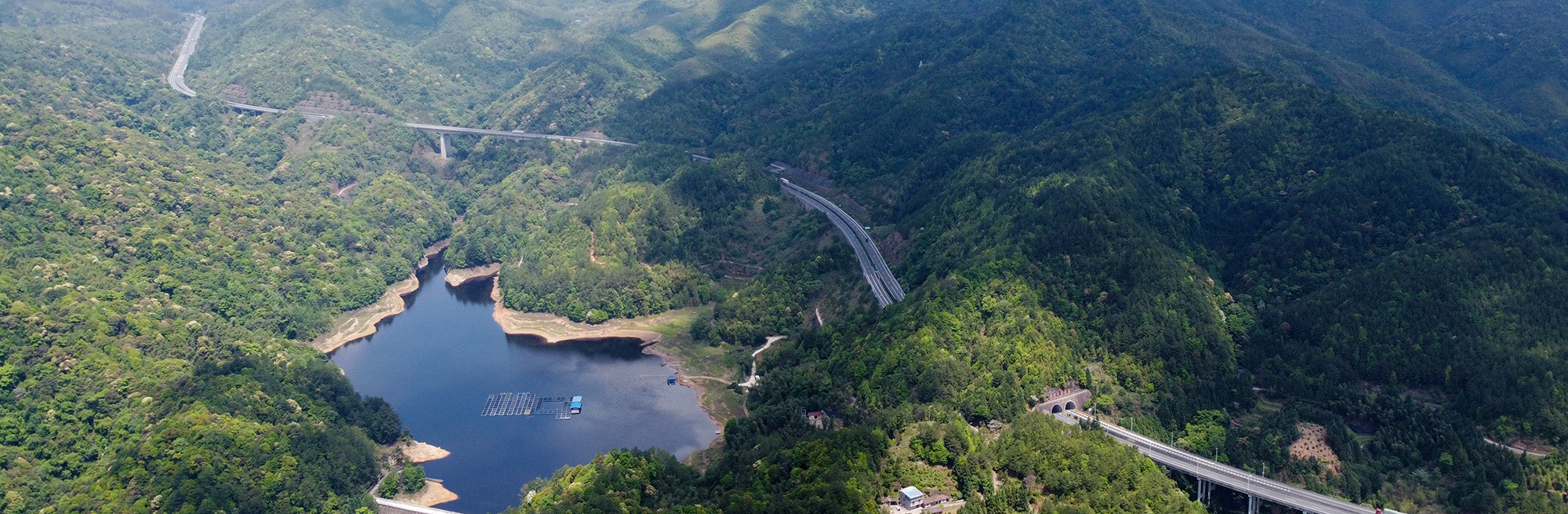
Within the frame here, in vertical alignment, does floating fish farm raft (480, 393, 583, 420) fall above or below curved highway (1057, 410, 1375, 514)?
below

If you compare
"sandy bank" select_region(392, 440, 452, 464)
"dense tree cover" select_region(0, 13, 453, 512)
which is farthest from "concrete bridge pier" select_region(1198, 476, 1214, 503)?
"dense tree cover" select_region(0, 13, 453, 512)

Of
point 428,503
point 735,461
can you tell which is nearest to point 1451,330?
point 735,461

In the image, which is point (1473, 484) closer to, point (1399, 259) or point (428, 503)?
point (1399, 259)

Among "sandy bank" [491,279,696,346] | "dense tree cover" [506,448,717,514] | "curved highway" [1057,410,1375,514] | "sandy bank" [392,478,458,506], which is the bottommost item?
"sandy bank" [491,279,696,346]

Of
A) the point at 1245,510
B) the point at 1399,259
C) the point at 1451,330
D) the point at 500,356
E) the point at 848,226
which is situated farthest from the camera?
the point at 848,226

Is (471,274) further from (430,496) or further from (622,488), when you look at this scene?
(622,488)

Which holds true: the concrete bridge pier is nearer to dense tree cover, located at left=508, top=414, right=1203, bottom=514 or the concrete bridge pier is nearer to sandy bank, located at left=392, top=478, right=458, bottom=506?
dense tree cover, located at left=508, top=414, right=1203, bottom=514
